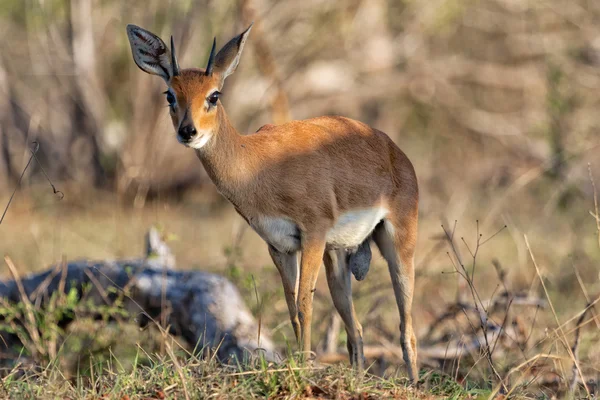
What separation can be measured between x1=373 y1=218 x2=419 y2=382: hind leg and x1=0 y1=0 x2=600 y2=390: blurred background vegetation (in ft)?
18.2

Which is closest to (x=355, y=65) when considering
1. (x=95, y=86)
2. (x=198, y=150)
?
(x=95, y=86)

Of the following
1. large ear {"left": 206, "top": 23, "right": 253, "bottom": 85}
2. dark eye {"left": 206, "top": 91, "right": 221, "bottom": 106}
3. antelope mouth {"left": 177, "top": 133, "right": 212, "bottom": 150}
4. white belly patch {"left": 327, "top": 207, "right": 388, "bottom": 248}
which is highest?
large ear {"left": 206, "top": 23, "right": 253, "bottom": 85}

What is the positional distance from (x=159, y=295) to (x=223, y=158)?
2.26 meters

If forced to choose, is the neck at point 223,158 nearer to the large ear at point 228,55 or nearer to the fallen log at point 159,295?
the large ear at point 228,55

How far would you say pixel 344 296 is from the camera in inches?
217

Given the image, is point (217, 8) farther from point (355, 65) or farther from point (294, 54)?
point (355, 65)

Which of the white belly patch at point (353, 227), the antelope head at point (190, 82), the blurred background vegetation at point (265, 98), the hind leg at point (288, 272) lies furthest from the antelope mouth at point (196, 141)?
the blurred background vegetation at point (265, 98)

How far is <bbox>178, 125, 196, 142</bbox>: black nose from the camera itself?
462 centimetres

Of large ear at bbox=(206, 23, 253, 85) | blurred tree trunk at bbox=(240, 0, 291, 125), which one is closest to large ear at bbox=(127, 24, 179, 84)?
large ear at bbox=(206, 23, 253, 85)

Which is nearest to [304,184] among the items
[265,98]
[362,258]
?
[362,258]

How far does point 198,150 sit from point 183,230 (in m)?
7.80

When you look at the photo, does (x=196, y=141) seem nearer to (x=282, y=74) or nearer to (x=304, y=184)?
(x=304, y=184)

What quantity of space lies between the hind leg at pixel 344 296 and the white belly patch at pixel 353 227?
32 centimetres

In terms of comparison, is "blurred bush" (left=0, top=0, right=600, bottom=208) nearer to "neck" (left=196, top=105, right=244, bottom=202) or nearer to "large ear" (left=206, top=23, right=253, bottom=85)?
"large ear" (left=206, top=23, right=253, bottom=85)
